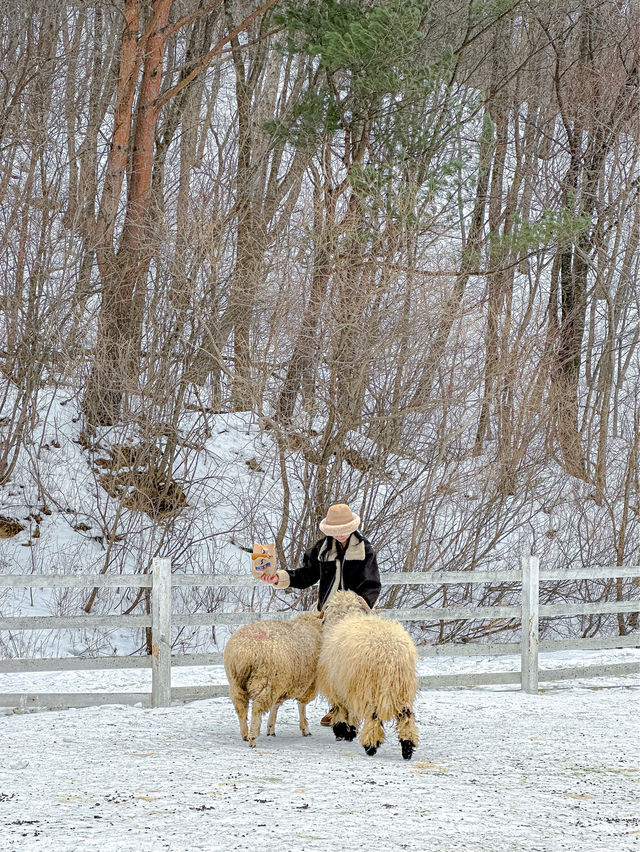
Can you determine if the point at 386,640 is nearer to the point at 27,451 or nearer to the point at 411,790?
the point at 411,790

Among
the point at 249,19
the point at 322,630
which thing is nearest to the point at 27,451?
the point at 249,19

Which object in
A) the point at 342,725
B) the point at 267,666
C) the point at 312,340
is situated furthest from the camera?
the point at 312,340

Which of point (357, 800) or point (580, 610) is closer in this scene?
point (357, 800)

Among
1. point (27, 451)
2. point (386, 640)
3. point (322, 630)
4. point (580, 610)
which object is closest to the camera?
point (386, 640)

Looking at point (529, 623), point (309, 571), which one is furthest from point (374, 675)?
point (529, 623)

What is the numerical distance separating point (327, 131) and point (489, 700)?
1032 centimetres

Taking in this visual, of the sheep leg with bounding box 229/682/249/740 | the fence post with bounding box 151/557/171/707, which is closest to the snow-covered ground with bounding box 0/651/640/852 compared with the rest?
the sheep leg with bounding box 229/682/249/740

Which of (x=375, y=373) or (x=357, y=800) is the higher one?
(x=375, y=373)

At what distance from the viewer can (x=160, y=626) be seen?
758 cm

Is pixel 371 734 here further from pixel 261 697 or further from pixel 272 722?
pixel 272 722

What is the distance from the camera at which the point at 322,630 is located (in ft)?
21.1

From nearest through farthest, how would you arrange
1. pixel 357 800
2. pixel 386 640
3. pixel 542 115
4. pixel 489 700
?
pixel 357 800, pixel 386 640, pixel 489 700, pixel 542 115

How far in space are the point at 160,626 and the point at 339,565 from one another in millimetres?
1720

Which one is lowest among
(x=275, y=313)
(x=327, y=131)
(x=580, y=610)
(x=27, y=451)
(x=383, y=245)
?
(x=580, y=610)
